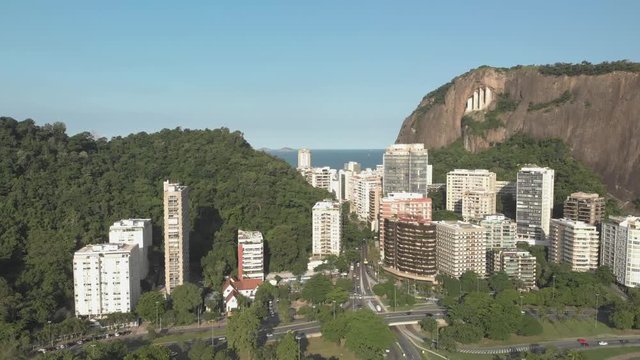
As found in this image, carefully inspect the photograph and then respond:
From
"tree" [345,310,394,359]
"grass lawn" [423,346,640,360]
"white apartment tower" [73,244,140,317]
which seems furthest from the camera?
"white apartment tower" [73,244,140,317]

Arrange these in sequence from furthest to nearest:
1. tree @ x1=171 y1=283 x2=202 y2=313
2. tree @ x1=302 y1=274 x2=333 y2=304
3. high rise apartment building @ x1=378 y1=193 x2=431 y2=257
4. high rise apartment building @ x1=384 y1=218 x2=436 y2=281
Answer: high rise apartment building @ x1=378 y1=193 x2=431 y2=257 < high rise apartment building @ x1=384 y1=218 x2=436 y2=281 < tree @ x1=302 y1=274 x2=333 y2=304 < tree @ x1=171 y1=283 x2=202 y2=313

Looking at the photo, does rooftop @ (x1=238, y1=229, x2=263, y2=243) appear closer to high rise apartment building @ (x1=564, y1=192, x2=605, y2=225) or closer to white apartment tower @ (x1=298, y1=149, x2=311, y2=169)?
high rise apartment building @ (x1=564, y1=192, x2=605, y2=225)

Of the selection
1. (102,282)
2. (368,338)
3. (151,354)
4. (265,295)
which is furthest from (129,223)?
(368,338)

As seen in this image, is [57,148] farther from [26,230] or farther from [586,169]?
[586,169]

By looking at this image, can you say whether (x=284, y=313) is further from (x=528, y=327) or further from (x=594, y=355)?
(x=594, y=355)

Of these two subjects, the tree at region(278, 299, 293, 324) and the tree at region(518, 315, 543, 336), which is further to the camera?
the tree at region(278, 299, 293, 324)

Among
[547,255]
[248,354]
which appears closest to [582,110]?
[547,255]

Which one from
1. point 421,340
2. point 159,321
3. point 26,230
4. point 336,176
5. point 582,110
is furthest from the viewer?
point 336,176

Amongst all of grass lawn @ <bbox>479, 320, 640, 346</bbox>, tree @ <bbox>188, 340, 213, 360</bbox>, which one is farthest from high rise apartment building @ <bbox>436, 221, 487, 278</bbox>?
tree @ <bbox>188, 340, 213, 360</bbox>
